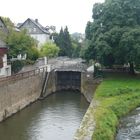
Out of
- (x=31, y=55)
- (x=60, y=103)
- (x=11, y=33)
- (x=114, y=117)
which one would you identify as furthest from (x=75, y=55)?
(x=114, y=117)

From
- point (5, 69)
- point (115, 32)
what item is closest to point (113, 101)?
point (115, 32)

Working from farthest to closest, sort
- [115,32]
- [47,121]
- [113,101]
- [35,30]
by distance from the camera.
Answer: [35,30], [115,32], [113,101], [47,121]

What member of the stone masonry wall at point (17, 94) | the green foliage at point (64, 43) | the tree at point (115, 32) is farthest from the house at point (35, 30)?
the stone masonry wall at point (17, 94)

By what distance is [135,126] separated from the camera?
2902 centimetres

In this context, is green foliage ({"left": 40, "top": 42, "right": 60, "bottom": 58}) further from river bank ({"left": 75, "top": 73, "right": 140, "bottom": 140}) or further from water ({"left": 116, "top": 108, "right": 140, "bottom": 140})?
water ({"left": 116, "top": 108, "right": 140, "bottom": 140})

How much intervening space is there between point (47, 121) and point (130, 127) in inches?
303

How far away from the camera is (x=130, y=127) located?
28703 mm

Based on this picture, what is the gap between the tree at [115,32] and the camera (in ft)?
145

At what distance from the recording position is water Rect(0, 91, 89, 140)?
2855 centimetres

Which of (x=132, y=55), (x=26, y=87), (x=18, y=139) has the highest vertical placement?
(x=132, y=55)

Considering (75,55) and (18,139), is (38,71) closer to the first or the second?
(18,139)

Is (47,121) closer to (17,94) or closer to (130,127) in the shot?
(17,94)

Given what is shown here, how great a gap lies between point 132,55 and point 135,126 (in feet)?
53.2

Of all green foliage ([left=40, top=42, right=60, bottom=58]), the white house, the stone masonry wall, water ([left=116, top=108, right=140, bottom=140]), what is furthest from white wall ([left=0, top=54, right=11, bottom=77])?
green foliage ([left=40, top=42, right=60, bottom=58])
